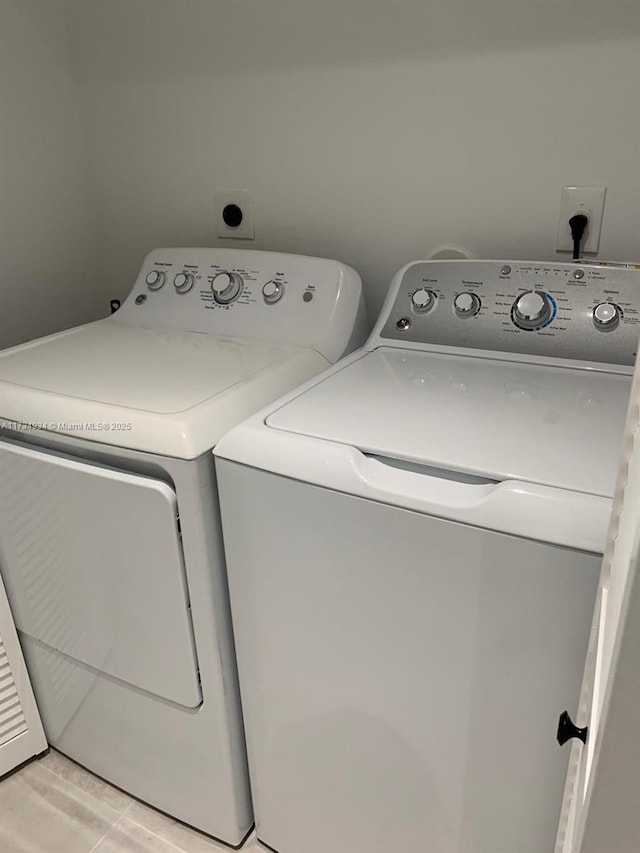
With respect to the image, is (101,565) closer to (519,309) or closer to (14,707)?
(14,707)

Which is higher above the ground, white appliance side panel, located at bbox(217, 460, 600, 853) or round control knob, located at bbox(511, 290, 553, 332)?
round control knob, located at bbox(511, 290, 553, 332)

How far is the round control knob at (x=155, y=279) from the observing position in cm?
150

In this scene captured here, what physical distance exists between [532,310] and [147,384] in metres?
0.67

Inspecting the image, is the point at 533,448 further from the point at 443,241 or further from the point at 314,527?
the point at 443,241

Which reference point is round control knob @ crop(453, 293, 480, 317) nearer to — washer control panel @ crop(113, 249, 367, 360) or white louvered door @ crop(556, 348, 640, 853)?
washer control panel @ crop(113, 249, 367, 360)

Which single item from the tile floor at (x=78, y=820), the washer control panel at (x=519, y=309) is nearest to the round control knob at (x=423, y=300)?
the washer control panel at (x=519, y=309)

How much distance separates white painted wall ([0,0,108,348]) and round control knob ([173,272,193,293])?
41cm

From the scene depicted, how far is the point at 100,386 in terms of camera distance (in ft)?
3.64

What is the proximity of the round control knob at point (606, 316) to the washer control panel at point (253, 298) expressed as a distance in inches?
17.6

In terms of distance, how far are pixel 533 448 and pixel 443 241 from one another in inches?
25.7

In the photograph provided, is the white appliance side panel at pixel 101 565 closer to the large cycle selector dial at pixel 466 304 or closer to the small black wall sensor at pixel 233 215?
the large cycle selector dial at pixel 466 304

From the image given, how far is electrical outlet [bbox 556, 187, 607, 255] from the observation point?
3.94ft

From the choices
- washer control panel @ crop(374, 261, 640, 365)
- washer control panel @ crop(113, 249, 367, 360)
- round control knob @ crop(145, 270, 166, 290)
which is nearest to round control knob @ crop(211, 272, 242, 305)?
washer control panel @ crop(113, 249, 367, 360)

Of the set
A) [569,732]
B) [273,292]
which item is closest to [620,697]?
[569,732]
